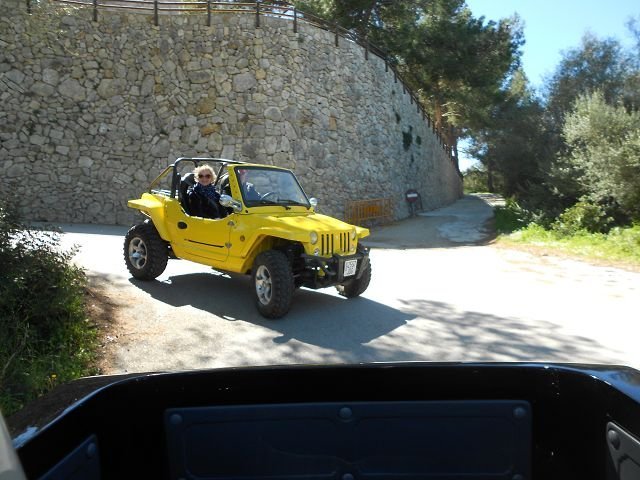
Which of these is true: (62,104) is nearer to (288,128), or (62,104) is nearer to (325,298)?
(288,128)

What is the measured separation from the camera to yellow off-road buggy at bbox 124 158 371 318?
611cm

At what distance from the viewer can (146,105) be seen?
1596 centimetres

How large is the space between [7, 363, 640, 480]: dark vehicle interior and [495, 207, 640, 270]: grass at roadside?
1016 centimetres

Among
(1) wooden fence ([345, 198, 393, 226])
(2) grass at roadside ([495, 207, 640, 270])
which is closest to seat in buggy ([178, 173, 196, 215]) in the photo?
(2) grass at roadside ([495, 207, 640, 270])

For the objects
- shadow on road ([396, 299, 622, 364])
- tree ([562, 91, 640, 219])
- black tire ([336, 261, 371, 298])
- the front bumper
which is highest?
tree ([562, 91, 640, 219])

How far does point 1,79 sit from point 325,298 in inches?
524

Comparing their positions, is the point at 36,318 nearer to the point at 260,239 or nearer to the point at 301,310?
the point at 260,239

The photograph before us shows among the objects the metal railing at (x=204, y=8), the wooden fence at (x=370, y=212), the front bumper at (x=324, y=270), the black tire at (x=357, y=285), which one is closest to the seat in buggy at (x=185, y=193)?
the front bumper at (x=324, y=270)

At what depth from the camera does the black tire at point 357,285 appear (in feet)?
23.2

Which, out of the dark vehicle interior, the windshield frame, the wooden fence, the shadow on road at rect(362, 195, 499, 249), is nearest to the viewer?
the dark vehicle interior

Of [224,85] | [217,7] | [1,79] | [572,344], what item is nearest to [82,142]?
[1,79]

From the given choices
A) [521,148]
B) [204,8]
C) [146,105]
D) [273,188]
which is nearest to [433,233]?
[521,148]

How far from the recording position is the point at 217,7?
1670 centimetres

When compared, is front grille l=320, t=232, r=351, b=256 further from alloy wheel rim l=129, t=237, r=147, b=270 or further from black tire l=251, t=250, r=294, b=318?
alloy wheel rim l=129, t=237, r=147, b=270
